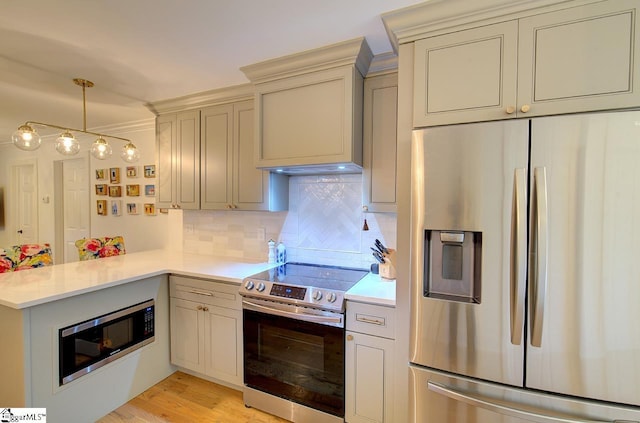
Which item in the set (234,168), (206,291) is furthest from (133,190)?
(206,291)

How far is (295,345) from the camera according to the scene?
1.88 m

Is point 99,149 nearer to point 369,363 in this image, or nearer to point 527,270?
point 369,363

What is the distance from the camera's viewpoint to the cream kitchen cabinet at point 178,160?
2643 millimetres

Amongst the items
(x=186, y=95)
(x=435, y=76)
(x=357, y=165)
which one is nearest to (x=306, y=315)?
(x=357, y=165)

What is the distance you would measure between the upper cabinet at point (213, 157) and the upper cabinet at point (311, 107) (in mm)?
327

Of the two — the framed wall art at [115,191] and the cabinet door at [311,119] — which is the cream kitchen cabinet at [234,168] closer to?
the cabinet door at [311,119]

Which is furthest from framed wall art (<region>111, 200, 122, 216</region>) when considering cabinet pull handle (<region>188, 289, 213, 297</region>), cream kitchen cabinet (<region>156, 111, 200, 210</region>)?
cabinet pull handle (<region>188, 289, 213, 297</region>)

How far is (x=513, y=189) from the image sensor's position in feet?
4.04

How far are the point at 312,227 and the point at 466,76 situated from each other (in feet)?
5.26

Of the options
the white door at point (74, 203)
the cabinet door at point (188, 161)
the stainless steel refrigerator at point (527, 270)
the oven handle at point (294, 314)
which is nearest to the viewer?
the stainless steel refrigerator at point (527, 270)

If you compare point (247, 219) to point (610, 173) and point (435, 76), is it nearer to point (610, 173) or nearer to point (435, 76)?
point (435, 76)

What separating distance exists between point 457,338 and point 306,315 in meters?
0.87

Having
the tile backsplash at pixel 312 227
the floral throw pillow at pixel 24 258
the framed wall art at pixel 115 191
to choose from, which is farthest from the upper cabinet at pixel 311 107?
the framed wall art at pixel 115 191

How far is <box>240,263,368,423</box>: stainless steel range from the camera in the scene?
1774mm
